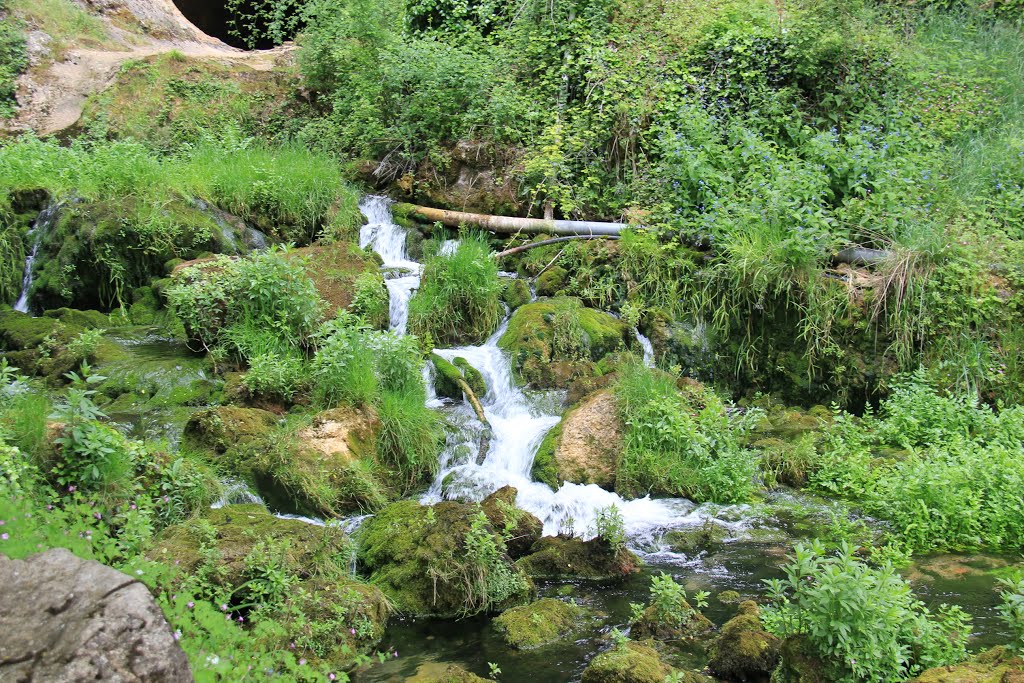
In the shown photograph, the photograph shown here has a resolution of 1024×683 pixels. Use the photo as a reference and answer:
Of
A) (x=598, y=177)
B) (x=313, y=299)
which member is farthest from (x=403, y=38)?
(x=313, y=299)

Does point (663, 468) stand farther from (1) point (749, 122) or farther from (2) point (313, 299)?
(1) point (749, 122)

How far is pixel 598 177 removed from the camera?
11.8 meters

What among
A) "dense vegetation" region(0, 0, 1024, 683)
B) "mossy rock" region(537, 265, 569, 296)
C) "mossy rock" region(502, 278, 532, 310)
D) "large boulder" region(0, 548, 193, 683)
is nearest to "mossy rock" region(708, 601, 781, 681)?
"dense vegetation" region(0, 0, 1024, 683)

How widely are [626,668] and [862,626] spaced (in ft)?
4.11

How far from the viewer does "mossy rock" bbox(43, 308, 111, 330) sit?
29.3 ft

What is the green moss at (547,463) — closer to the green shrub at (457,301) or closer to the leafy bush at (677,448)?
the leafy bush at (677,448)

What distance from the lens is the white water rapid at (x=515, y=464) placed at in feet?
23.0

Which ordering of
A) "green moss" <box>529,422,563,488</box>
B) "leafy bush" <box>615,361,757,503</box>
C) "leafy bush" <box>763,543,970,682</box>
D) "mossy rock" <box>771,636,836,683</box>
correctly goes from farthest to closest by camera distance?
"green moss" <box>529,422,563,488</box>, "leafy bush" <box>615,361,757,503</box>, "mossy rock" <box>771,636,836,683</box>, "leafy bush" <box>763,543,970,682</box>

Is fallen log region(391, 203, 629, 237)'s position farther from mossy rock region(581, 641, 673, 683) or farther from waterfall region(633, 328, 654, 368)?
mossy rock region(581, 641, 673, 683)

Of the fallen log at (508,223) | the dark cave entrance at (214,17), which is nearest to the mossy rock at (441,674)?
the fallen log at (508,223)

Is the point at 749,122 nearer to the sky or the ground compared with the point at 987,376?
nearer to the sky

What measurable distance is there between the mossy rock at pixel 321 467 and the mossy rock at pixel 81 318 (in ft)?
11.0

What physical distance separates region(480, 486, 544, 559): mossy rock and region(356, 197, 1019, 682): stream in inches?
15.2

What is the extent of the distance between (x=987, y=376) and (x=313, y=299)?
732cm
